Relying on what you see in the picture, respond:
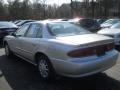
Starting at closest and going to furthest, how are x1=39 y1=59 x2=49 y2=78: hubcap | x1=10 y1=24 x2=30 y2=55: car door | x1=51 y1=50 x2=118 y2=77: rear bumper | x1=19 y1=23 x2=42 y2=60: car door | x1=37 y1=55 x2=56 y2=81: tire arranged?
x1=51 y1=50 x2=118 y2=77: rear bumper, x1=37 y1=55 x2=56 y2=81: tire, x1=39 y1=59 x2=49 y2=78: hubcap, x1=19 y1=23 x2=42 y2=60: car door, x1=10 y1=24 x2=30 y2=55: car door

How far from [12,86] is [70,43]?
1.83m

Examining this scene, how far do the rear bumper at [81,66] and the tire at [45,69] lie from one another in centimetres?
26

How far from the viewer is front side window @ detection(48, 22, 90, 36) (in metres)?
5.68

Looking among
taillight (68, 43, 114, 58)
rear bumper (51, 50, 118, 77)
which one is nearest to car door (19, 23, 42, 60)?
rear bumper (51, 50, 118, 77)

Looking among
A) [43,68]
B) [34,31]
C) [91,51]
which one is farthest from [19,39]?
[91,51]

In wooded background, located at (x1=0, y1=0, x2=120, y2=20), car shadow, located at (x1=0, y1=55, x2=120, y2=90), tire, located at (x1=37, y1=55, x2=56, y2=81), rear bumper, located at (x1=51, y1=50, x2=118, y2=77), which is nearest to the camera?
rear bumper, located at (x1=51, y1=50, x2=118, y2=77)

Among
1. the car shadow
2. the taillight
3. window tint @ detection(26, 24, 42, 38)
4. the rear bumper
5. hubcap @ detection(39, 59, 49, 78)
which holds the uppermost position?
window tint @ detection(26, 24, 42, 38)

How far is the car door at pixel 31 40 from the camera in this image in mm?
5960

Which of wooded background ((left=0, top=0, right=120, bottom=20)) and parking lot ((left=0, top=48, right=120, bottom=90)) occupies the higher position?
wooded background ((left=0, top=0, right=120, bottom=20))

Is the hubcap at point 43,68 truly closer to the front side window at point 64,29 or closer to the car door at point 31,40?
the car door at point 31,40

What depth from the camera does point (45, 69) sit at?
5629 millimetres

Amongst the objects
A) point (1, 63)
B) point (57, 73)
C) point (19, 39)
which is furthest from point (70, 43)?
point (1, 63)

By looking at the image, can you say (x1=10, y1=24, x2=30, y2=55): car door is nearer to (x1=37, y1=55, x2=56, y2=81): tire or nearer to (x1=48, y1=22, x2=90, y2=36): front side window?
(x1=48, y1=22, x2=90, y2=36): front side window

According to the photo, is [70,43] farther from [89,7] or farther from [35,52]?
[89,7]
